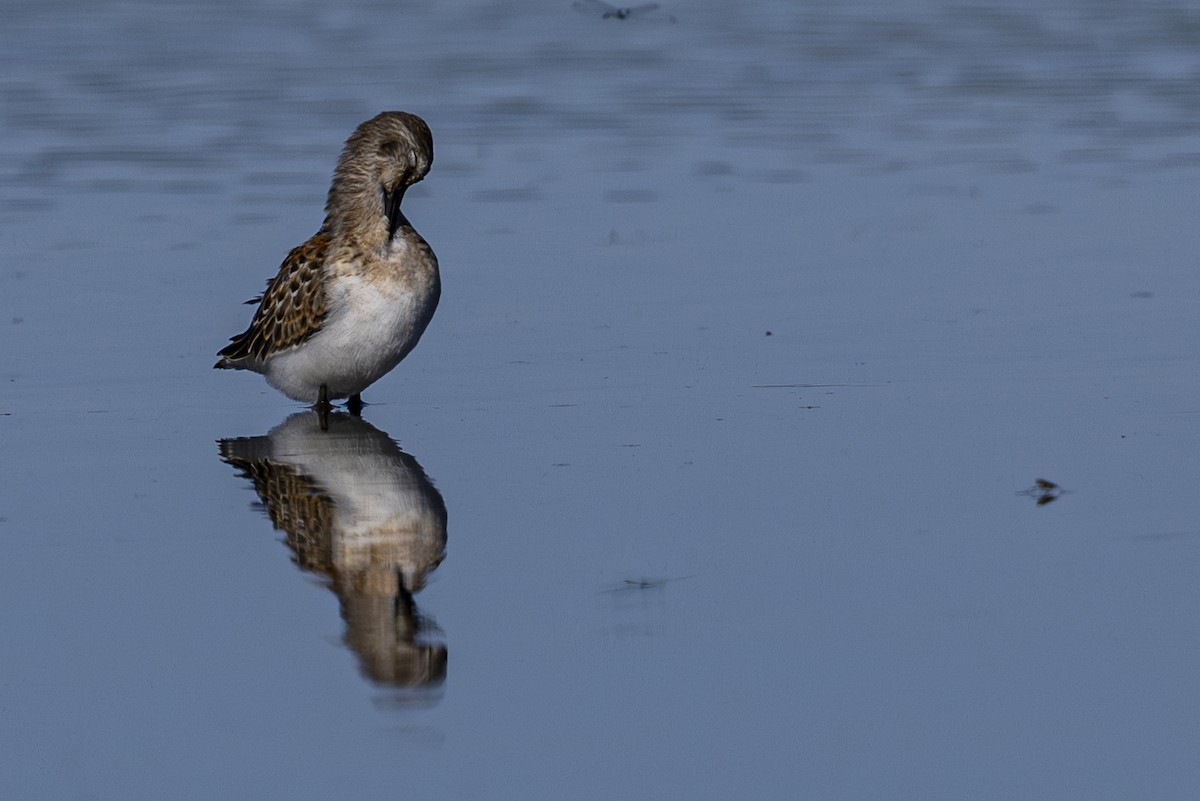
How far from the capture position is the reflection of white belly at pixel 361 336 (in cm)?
895

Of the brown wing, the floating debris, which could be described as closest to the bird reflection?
the brown wing

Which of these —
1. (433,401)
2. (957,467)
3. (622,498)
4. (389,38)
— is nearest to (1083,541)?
(957,467)

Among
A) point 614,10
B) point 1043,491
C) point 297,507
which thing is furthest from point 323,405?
point 614,10

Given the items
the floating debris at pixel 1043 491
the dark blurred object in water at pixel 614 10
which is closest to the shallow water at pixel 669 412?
the floating debris at pixel 1043 491

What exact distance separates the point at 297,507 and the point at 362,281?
1.63 metres

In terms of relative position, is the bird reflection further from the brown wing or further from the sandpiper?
the brown wing

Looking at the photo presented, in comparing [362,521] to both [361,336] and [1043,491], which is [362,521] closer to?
[361,336]

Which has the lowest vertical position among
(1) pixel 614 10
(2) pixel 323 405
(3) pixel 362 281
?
(1) pixel 614 10

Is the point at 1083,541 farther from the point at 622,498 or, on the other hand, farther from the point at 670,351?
the point at 670,351

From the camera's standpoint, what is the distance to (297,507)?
761cm

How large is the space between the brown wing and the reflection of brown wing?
0.80 metres

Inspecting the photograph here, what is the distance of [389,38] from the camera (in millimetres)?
22562

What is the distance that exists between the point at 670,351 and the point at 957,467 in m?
2.43

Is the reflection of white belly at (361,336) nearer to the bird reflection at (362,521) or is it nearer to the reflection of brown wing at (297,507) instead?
the bird reflection at (362,521)
